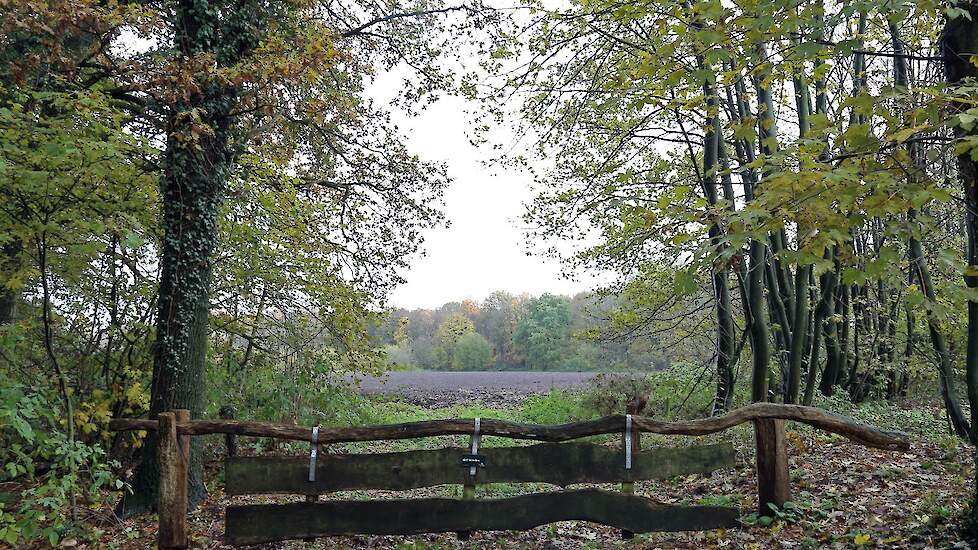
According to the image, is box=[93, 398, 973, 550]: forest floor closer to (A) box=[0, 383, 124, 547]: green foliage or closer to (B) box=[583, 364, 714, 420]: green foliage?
(A) box=[0, 383, 124, 547]: green foliage

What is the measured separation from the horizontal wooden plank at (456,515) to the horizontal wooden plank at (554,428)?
1.87ft

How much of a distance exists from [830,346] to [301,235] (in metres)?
10.8

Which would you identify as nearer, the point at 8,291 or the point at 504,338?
the point at 8,291

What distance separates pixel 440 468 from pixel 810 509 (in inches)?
136

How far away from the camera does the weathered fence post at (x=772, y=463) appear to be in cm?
564

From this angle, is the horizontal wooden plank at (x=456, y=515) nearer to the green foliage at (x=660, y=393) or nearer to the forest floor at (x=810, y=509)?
the forest floor at (x=810, y=509)

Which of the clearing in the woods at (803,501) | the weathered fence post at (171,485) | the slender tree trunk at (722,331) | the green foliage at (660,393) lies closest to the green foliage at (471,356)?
the green foliage at (660,393)

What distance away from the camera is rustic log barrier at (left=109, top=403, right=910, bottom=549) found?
209 inches

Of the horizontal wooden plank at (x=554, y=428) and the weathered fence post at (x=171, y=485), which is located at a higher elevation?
the horizontal wooden plank at (x=554, y=428)

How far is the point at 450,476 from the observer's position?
5422mm

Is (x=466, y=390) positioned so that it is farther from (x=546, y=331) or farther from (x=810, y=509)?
(x=810, y=509)

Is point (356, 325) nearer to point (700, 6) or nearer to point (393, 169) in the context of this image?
point (393, 169)

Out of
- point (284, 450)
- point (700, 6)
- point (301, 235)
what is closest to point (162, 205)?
point (301, 235)

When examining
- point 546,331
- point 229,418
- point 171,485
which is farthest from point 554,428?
point 546,331
